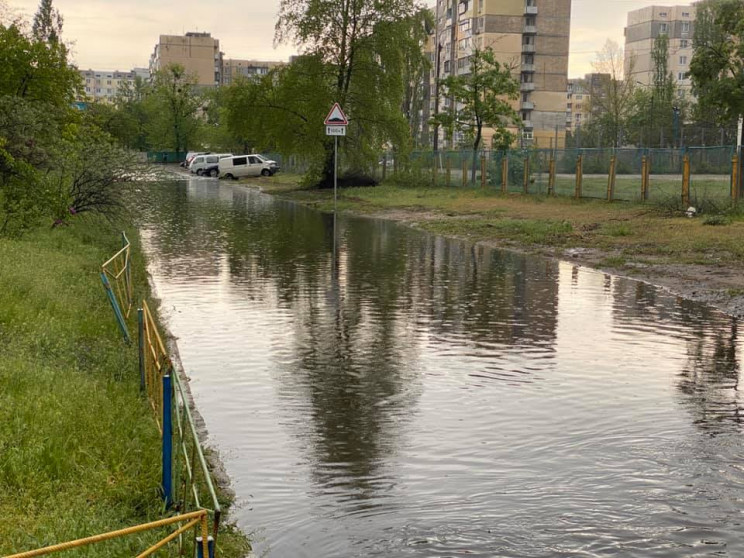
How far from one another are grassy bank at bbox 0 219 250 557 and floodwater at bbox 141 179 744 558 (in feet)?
2.03

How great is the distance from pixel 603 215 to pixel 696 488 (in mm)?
22180

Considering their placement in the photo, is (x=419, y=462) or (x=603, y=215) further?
(x=603, y=215)

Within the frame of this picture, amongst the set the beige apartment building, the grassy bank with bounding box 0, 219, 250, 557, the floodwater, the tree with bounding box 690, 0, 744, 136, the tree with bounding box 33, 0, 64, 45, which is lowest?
the floodwater

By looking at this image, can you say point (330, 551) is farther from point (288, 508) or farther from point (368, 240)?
point (368, 240)

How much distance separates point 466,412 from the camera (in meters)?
8.24

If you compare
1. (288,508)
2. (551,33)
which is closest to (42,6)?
(551,33)

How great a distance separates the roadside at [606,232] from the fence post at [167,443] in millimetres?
9346

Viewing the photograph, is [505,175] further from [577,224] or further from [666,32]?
[666,32]

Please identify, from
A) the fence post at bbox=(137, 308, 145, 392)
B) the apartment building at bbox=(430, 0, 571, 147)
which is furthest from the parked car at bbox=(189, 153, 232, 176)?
the fence post at bbox=(137, 308, 145, 392)

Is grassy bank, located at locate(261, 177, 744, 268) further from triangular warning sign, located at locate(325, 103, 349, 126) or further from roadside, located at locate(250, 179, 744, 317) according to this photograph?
triangular warning sign, located at locate(325, 103, 349, 126)

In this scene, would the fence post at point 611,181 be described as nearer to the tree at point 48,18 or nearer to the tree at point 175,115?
the tree at point 48,18

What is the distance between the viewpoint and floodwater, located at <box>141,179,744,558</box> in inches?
232

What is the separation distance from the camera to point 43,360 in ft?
28.5

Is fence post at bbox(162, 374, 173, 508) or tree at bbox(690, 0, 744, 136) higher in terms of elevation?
tree at bbox(690, 0, 744, 136)
